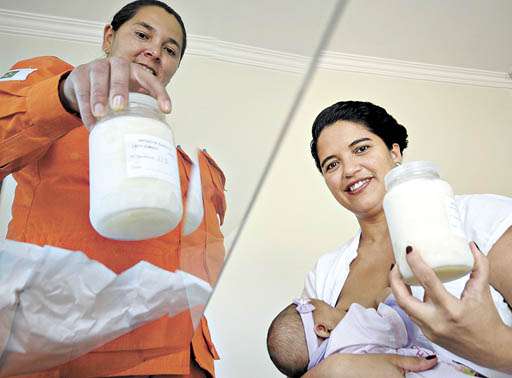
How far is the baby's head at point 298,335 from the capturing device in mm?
1021

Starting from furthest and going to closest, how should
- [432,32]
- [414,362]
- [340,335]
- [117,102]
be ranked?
[432,32], [340,335], [414,362], [117,102]

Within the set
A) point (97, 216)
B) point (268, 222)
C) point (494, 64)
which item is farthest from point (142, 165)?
point (494, 64)

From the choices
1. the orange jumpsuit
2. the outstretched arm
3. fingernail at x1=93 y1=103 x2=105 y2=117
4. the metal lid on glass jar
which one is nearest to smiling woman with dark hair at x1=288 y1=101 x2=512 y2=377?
the outstretched arm

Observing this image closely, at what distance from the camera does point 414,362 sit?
86 centimetres

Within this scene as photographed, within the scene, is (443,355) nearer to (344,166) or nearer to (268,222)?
(344,166)

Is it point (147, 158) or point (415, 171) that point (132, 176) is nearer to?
point (147, 158)

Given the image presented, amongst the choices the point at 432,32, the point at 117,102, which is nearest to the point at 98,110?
the point at 117,102

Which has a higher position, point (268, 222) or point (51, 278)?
point (51, 278)

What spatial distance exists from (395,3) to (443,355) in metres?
1.80

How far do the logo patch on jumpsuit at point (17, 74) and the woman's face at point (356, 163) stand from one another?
3.28 ft

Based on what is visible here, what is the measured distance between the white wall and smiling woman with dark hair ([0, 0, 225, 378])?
1276mm

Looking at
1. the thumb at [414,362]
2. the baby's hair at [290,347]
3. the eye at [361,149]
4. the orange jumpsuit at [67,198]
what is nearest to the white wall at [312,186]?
the eye at [361,149]

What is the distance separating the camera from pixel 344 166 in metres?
1.31

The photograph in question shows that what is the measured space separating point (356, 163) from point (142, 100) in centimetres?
101
